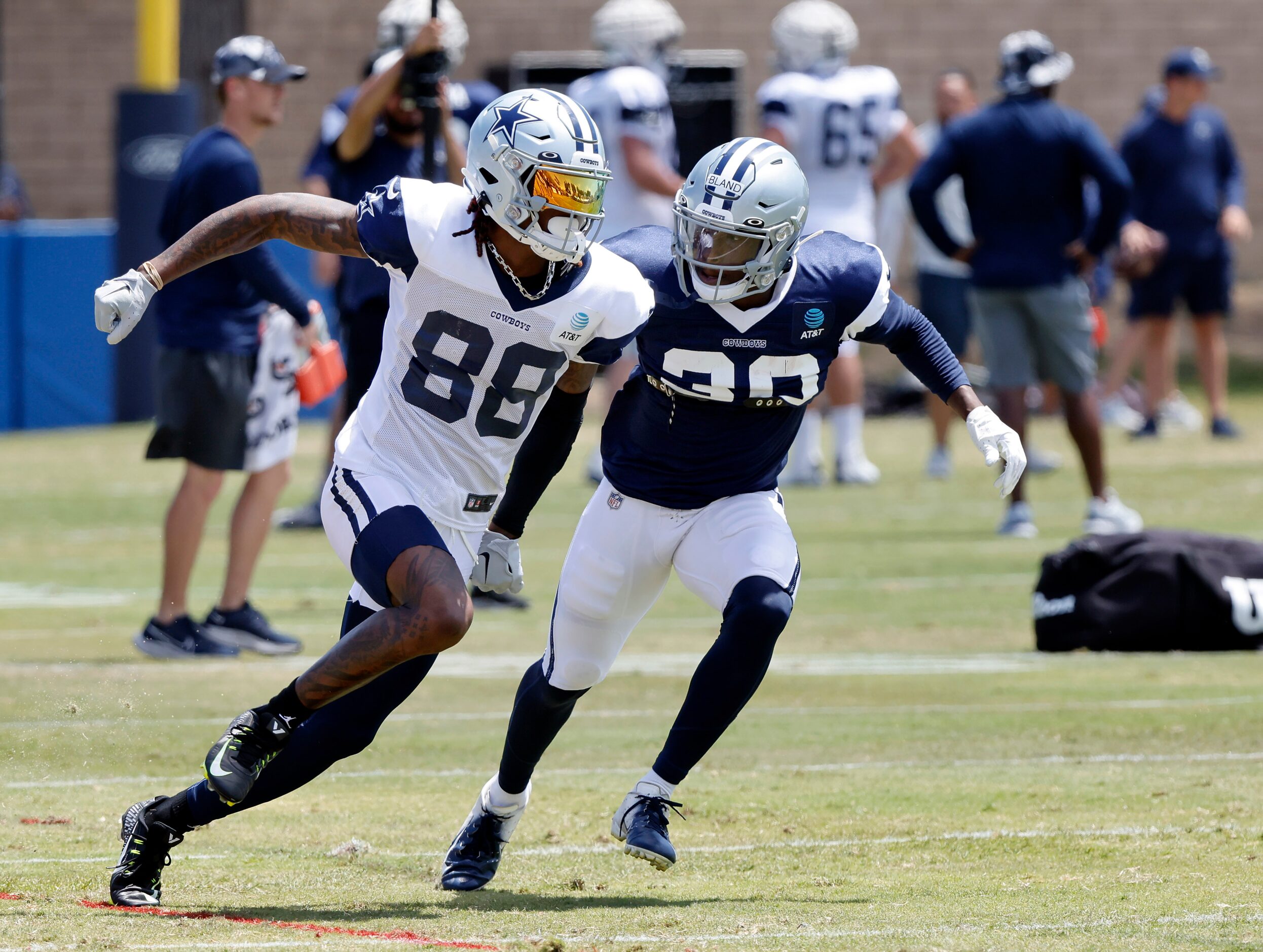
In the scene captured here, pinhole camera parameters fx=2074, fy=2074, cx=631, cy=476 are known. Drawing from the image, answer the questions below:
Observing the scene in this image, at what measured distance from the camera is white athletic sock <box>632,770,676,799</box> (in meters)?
4.88

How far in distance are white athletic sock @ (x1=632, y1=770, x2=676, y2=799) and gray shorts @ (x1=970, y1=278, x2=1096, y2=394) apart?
6.14 meters

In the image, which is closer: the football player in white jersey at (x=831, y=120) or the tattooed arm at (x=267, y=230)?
the tattooed arm at (x=267, y=230)

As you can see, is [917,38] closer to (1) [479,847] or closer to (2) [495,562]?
(2) [495,562]

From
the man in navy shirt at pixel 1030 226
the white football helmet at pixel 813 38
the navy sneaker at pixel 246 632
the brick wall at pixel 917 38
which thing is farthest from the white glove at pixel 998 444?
the brick wall at pixel 917 38

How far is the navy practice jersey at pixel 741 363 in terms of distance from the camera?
5219 mm

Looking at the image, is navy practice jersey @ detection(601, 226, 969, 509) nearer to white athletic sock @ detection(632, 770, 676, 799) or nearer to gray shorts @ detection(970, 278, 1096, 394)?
white athletic sock @ detection(632, 770, 676, 799)

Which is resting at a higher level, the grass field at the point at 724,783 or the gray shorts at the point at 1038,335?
the gray shorts at the point at 1038,335

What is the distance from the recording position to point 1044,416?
16.4 metres

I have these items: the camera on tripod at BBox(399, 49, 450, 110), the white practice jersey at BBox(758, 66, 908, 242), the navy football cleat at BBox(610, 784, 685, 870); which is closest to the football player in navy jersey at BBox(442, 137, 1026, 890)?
the navy football cleat at BBox(610, 784, 685, 870)

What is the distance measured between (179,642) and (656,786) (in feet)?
11.9

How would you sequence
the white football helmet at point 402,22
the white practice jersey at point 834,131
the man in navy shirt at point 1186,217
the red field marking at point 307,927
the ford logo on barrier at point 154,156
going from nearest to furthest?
1. the red field marking at point 307,927
2. the white football helmet at point 402,22
3. the white practice jersey at point 834,131
4. the man in navy shirt at point 1186,217
5. the ford logo on barrier at point 154,156

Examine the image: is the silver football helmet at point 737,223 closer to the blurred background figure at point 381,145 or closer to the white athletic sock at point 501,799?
the white athletic sock at point 501,799

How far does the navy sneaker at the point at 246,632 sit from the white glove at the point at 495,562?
3.00 m

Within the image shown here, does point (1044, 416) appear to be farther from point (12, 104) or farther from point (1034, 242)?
point (12, 104)
